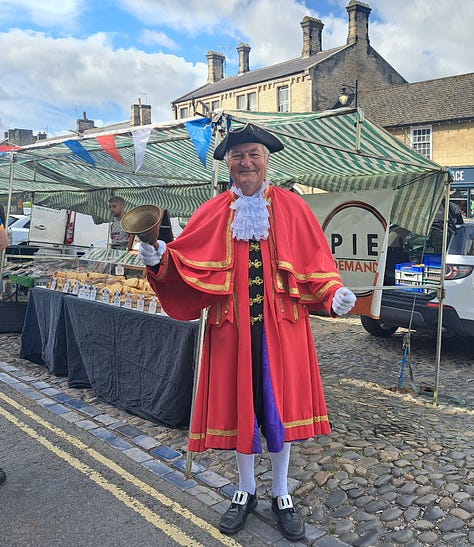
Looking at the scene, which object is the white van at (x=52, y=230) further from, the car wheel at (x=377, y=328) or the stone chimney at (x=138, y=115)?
the stone chimney at (x=138, y=115)

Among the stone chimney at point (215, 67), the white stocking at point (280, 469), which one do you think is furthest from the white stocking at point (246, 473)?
the stone chimney at point (215, 67)

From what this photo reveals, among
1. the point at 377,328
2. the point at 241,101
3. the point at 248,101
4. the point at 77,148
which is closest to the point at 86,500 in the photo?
the point at 77,148

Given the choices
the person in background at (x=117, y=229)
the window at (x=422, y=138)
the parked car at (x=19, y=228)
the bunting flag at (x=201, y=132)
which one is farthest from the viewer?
the window at (x=422, y=138)

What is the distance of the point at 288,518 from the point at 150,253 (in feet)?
5.43

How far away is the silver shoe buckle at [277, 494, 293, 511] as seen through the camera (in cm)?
302

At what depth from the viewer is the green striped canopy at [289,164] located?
4137mm

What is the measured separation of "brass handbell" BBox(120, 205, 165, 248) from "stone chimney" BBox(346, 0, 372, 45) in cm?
3245

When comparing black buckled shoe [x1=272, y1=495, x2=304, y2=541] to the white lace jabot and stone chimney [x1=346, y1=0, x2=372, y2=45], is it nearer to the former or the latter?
the white lace jabot

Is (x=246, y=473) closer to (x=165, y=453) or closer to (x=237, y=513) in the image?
(x=237, y=513)

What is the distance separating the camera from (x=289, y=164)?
19.9 feet

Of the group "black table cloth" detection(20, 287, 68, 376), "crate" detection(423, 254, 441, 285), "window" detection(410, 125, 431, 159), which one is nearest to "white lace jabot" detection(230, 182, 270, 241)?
"black table cloth" detection(20, 287, 68, 376)

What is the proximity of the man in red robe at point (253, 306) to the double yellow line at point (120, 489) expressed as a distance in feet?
0.63

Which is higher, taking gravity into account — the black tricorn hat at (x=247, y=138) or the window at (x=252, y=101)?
the window at (x=252, y=101)

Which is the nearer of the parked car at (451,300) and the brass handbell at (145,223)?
the brass handbell at (145,223)
